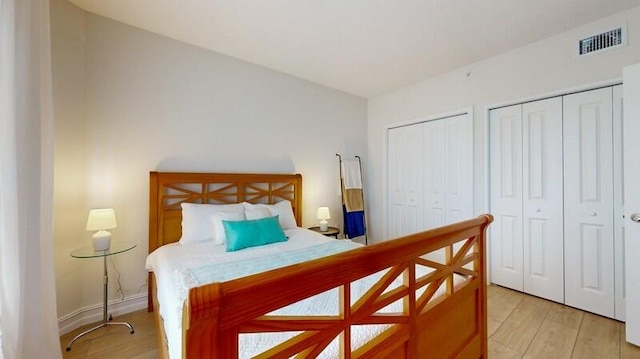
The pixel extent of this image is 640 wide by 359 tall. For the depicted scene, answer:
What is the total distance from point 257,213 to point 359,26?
2.00 meters

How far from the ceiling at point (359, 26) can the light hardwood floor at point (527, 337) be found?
257 centimetres

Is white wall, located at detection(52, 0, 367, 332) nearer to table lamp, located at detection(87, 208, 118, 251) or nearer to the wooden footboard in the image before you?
table lamp, located at detection(87, 208, 118, 251)

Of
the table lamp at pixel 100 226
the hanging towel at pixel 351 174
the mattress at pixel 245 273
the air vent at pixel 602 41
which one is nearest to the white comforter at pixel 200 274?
the mattress at pixel 245 273

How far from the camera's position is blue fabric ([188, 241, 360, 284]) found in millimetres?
1562

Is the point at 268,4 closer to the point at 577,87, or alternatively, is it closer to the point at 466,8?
the point at 466,8

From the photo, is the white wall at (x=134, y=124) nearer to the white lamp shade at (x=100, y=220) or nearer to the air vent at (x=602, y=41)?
Result: the white lamp shade at (x=100, y=220)

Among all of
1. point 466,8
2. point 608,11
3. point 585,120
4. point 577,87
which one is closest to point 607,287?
point 585,120

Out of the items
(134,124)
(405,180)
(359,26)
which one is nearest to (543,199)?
(405,180)

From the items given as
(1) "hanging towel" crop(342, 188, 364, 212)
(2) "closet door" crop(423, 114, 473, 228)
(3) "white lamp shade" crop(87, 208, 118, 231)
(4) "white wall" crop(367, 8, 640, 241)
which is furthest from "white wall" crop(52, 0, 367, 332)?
(2) "closet door" crop(423, 114, 473, 228)

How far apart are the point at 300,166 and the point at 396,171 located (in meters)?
1.51

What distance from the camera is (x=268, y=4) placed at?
203 centimetres

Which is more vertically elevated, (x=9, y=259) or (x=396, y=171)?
(x=396, y=171)

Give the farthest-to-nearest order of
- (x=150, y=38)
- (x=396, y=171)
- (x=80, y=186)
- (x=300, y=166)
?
(x=396, y=171) < (x=300, y=166) < (x=150, y=38) < (x=80, y=186)

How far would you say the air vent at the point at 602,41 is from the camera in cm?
212
